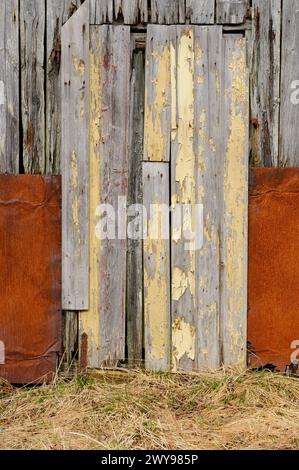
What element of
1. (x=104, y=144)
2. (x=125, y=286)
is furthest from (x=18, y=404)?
(x=104, y=144)

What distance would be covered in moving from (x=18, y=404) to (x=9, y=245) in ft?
3.28

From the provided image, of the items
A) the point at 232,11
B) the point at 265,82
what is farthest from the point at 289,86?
the point at 232,11

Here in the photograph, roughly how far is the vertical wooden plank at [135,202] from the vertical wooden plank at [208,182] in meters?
0.36

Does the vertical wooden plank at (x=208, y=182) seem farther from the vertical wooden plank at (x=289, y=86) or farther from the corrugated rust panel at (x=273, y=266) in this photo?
the vertical wooden plank at (x=289, y=86)

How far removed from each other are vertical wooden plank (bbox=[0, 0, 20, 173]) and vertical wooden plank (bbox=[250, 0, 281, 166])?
1517mm

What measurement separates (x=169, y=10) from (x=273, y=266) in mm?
1757

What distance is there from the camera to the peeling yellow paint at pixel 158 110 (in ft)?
12.9

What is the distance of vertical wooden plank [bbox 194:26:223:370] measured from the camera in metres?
3.91

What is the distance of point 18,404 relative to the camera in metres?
3.83

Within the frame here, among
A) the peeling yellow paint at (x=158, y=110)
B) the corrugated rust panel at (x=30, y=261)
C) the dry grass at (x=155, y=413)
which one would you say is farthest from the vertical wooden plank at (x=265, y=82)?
the dry grass at (x=155, y=413)

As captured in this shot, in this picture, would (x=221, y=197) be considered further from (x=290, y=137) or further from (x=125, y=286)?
(x=125, y=286)

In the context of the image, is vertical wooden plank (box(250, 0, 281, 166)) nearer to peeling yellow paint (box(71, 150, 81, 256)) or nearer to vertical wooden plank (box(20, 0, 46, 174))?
peeling yellow paint (box(71, 150, 81, 256))

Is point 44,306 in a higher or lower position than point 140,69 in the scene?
lower

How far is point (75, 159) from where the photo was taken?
156 inches
